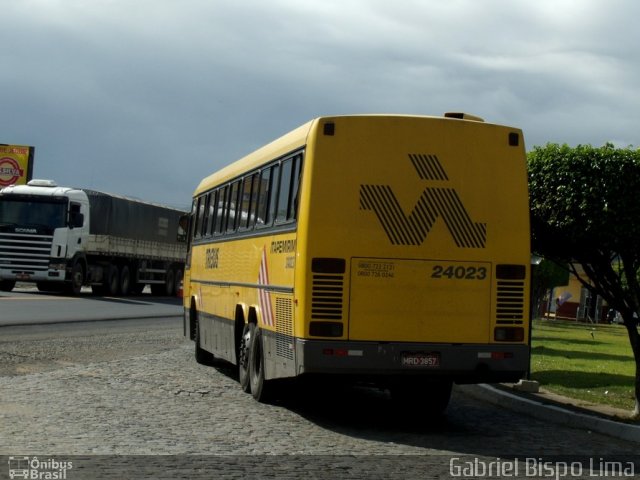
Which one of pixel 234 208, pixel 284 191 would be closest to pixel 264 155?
pixel 284 191

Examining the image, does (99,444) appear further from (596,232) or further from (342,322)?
(596,232)

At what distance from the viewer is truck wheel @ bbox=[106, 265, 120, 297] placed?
43.2m

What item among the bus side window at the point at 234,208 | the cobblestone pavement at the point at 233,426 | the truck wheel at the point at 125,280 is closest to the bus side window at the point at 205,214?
the bus side window at the point at 234,208

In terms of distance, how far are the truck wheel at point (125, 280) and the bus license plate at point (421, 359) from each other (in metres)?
34.6

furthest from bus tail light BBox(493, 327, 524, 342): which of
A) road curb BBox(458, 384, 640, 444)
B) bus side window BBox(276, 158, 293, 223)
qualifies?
bus side window BBox(276, 158, 293, 223)

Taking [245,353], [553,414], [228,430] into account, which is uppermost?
[245,353]

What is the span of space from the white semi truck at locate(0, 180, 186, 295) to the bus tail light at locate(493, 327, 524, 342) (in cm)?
2837

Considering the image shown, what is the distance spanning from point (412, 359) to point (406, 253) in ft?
3.48

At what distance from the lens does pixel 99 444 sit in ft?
30.4

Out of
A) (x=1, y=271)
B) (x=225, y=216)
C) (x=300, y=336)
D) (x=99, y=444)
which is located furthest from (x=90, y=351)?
(x=1, y=271)

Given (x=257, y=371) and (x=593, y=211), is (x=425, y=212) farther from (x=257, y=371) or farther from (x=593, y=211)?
(x=257, y=371)

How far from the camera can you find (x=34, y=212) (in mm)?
37656

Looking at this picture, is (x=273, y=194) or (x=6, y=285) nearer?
(x=273, y=194)

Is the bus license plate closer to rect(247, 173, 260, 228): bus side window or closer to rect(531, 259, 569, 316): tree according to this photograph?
rect(247, 173, 260, 228): bus side window
